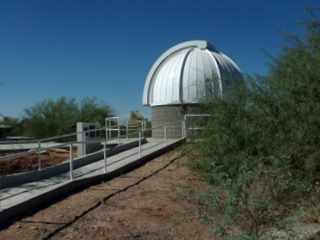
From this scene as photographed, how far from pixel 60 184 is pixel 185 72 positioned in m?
12.6

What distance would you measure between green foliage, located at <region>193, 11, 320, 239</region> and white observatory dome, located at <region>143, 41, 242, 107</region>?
9360mm

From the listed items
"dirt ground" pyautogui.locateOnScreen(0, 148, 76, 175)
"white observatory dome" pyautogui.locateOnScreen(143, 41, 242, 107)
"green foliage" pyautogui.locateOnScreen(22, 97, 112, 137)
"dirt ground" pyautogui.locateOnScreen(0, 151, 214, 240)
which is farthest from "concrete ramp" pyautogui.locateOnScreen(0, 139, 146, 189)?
"green foliage" pyautogui.locateOnScreen(22, 97, 112, 137)

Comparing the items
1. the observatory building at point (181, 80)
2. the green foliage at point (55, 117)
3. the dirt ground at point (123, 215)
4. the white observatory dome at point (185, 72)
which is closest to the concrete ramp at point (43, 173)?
the dirt ground at point (123, 215)

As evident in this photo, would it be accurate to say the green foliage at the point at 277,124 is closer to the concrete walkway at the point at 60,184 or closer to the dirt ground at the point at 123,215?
the dirt ground at the point at 123,215

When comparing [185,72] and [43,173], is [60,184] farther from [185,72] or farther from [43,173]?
[185,72]

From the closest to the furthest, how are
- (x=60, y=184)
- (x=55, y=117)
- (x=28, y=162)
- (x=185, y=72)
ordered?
(x=60, y=184), (x=28, y=162), (x=185, y=72), (x=55, y=117)

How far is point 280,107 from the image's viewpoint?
25.1 feet

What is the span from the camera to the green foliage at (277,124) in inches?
267

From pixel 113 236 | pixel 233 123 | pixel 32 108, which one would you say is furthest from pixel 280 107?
pixel 32 108

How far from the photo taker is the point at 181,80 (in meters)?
19.6

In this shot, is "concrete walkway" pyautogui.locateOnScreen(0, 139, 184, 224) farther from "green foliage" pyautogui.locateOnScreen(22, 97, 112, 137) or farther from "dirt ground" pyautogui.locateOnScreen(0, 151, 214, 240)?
"green foliage" pyautogui.locateOnScreen(22, 97, 112, 137)

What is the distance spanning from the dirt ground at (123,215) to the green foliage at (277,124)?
720mm

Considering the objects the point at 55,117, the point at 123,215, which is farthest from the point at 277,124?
the point at 55,117

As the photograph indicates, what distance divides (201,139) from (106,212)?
4760 mm
